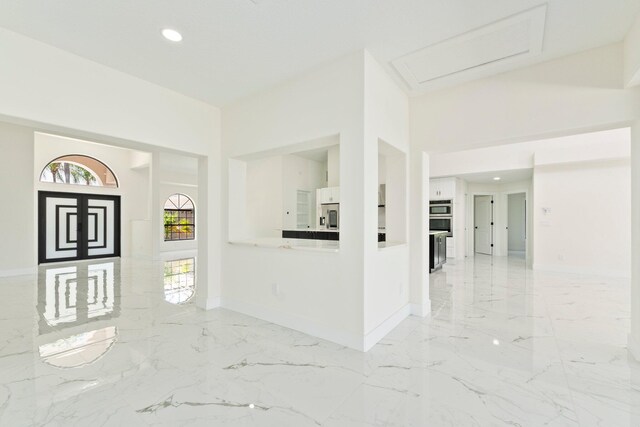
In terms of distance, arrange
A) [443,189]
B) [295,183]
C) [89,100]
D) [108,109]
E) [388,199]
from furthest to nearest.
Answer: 1. [443,189]
2. [295,183]
3. [388,199]
4. [108,109]
5. [89,100]

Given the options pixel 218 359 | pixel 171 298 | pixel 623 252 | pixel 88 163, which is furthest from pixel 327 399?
pixel 88 163

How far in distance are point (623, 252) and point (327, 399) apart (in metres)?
7.26

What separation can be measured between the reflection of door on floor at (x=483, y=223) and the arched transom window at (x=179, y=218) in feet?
33.5

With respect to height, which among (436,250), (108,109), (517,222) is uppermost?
(108,109)

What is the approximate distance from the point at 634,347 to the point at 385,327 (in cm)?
211

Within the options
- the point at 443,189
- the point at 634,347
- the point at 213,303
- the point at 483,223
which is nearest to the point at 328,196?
the point at 443,189

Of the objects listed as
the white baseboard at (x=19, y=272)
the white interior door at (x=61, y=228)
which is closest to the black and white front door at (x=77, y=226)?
the white interior door at (x=61, y=228)

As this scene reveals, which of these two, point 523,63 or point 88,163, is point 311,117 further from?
point 88,163

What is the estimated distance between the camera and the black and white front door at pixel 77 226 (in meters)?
7.88

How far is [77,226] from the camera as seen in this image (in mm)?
8484

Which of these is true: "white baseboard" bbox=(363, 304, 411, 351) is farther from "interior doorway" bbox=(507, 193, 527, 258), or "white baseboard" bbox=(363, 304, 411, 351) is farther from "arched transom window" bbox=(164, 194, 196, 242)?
"interior doorway" bbox=(507, 193, 527, 258)

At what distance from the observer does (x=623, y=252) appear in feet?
19.3

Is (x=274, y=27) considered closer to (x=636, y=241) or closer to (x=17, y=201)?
(x=636, y=241)

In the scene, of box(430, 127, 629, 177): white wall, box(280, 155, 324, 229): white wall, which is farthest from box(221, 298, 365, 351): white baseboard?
box(280, 155, 324, 229): white wall
